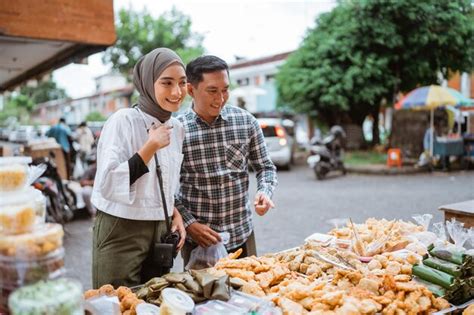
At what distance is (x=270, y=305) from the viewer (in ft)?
6.04

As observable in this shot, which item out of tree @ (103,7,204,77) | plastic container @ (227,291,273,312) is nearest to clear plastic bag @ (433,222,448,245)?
plastic container @ (227,291,273,312)

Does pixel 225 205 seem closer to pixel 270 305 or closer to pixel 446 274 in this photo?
pixel 270 305

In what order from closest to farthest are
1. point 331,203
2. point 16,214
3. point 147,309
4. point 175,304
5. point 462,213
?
1. point 16,214
2. point 175,304
3. point 147,309
4. point 462,213
5. point 331,203

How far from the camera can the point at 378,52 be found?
48.8ft

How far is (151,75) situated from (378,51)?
14.2 metres

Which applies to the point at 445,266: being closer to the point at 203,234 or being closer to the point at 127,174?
the point at 203,234

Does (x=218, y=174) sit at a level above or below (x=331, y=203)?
above

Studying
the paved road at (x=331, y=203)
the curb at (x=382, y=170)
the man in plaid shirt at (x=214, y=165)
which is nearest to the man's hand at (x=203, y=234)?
the man in plaid shirt at (x=214, y=165)

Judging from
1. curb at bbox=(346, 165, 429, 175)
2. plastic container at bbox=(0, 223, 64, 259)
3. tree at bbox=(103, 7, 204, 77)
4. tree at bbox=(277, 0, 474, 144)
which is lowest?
curb at bbox=(346, 165, 429, 175)

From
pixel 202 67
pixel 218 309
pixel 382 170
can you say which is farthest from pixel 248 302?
pixel 382 170

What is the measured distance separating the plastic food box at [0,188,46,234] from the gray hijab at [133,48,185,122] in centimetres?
93

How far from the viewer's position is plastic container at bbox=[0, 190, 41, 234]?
4.10ft

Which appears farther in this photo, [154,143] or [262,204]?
[262,204]

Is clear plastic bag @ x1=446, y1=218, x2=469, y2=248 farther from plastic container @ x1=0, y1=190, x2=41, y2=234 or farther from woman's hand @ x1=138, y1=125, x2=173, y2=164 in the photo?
plastic container @ x1=0, y1=190, x2=41, y2=234
